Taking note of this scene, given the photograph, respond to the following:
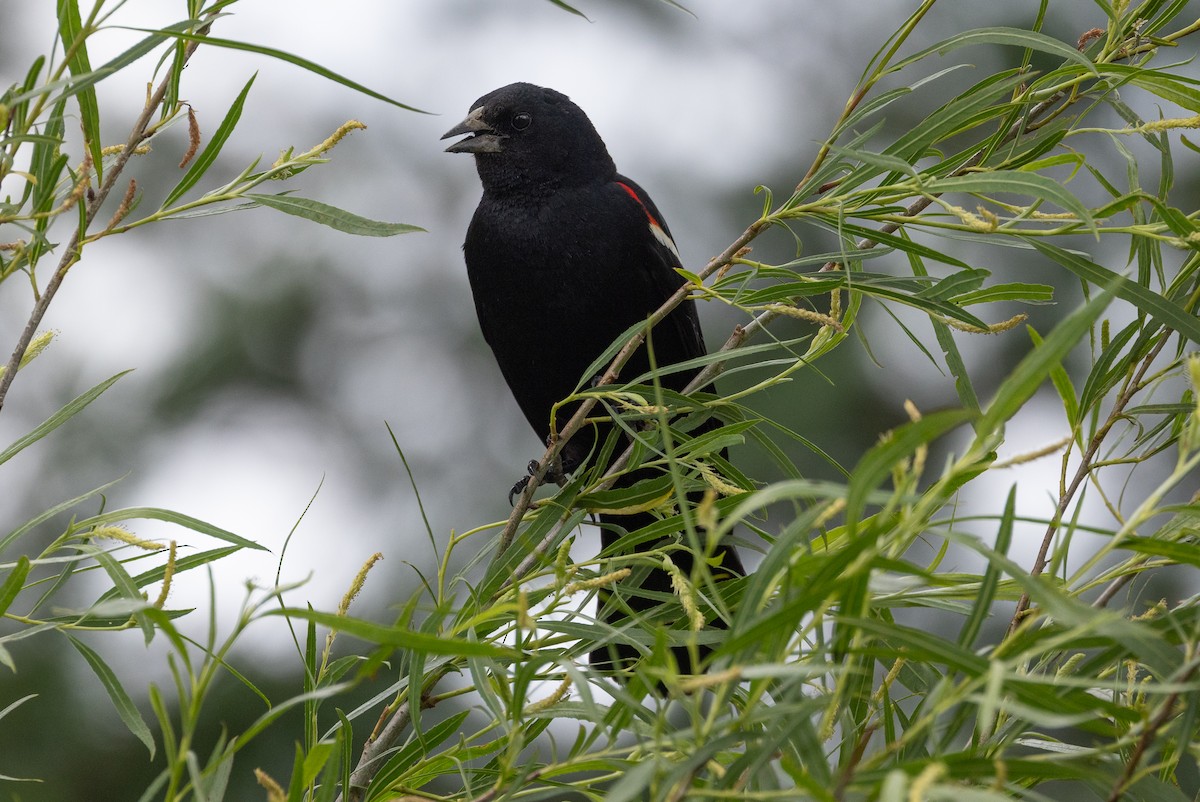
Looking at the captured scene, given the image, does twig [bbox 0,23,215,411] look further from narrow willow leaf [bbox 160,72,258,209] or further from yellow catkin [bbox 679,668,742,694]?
yellow catkin [bbox 679,668,742,694]

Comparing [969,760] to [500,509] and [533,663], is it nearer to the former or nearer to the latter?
[533,663]

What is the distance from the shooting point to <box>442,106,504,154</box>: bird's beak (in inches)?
135

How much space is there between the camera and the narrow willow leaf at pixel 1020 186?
1135mm

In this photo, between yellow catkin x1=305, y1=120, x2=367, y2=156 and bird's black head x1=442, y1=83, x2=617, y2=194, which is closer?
yellow catkin x1=305, y1=120, x2=367, y2=156

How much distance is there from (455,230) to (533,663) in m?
5.56

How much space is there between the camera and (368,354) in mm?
6082

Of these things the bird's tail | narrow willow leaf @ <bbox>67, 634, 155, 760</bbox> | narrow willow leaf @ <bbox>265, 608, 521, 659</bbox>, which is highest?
narrow willow leaf @ <bbox>265, 608, 521, 659</bbox>

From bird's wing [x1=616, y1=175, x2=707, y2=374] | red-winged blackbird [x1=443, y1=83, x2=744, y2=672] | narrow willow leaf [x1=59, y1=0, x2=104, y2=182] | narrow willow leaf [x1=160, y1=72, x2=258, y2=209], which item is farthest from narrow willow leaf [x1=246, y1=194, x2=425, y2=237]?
bird's wing [x1=616, y1=175, x2=707, y2=374]

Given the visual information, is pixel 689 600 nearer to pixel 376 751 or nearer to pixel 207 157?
pixel 376 751

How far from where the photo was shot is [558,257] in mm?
3201

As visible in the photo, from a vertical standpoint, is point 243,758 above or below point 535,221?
below

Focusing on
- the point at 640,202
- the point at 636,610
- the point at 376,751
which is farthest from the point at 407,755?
the point at 640,202

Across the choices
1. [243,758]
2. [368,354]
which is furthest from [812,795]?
[368,354]

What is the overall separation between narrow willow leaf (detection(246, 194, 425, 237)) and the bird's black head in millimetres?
1957
